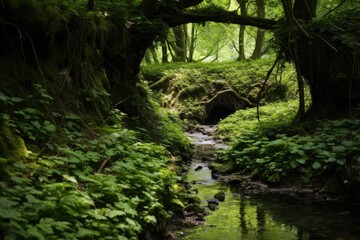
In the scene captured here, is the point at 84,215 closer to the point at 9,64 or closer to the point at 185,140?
the point at 9,64

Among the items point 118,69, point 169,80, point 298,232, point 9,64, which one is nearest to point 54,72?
point 9,64

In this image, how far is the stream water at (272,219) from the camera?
5469mm

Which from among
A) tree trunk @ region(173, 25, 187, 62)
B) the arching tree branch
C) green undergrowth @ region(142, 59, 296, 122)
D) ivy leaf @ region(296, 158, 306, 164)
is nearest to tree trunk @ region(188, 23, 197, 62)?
tree trunk @ region(173, 25, 187, 62)

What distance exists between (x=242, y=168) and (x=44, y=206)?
7224 millimetres

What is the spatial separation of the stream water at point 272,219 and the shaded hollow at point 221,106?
1189 centimetres

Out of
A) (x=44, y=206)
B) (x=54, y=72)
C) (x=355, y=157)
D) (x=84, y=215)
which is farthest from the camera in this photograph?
(x=355, y=157)

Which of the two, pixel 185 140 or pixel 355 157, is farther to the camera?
pixel 185 140

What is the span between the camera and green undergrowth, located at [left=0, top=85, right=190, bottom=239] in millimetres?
3105

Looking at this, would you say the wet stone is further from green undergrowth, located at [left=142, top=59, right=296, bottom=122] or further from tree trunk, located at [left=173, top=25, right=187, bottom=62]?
tree trunk, located at [left=173, top=25, right=187, bottom=62]

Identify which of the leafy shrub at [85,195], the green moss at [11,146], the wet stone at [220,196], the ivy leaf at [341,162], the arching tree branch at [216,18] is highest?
the arching tree branch at [216,18]

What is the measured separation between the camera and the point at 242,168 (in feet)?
32.2

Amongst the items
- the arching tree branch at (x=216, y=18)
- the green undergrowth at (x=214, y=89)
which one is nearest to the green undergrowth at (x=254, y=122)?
the green undergrowth at (x=214, y=89)

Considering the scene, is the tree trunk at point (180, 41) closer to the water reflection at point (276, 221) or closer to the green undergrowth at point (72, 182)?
the water reflection at point (276, 221)

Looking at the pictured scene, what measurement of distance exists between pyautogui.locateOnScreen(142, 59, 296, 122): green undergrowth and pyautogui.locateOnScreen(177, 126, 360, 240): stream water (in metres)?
11.5
